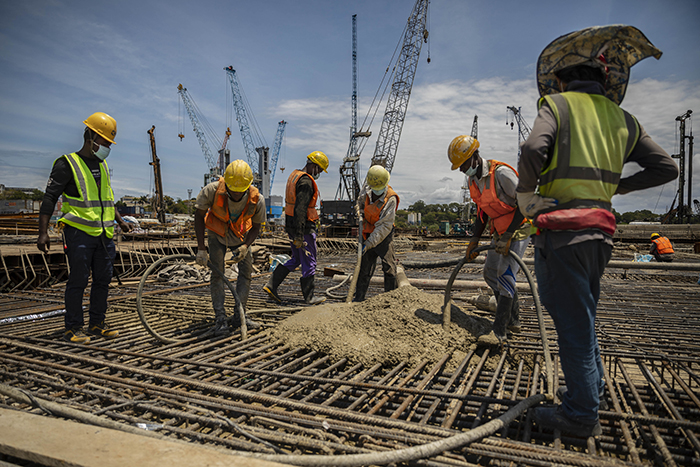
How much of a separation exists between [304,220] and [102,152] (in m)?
2.07

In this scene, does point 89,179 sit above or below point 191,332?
above

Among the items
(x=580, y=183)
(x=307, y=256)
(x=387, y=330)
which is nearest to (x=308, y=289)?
(x=307, y=256)

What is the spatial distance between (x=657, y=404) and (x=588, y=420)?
0.74 m

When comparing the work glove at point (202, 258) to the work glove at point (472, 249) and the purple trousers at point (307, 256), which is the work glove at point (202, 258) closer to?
the purple trousers at point (307, 256)

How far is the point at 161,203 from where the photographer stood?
32969mm

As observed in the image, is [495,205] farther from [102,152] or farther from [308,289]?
[102,152]

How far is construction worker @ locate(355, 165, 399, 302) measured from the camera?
429 cm

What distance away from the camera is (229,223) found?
3.51m

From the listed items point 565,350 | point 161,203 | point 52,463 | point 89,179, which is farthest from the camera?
point 161,203

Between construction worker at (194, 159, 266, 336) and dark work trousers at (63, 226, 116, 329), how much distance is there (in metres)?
0.80

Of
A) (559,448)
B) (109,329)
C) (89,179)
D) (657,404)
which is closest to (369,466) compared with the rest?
(559,448)

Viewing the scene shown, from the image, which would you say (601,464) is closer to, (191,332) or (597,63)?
(597,63)

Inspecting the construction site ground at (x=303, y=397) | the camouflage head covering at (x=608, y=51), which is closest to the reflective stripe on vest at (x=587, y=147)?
the camouflage head covering at (x=608, y=51)

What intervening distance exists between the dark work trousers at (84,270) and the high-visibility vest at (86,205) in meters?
0.07
